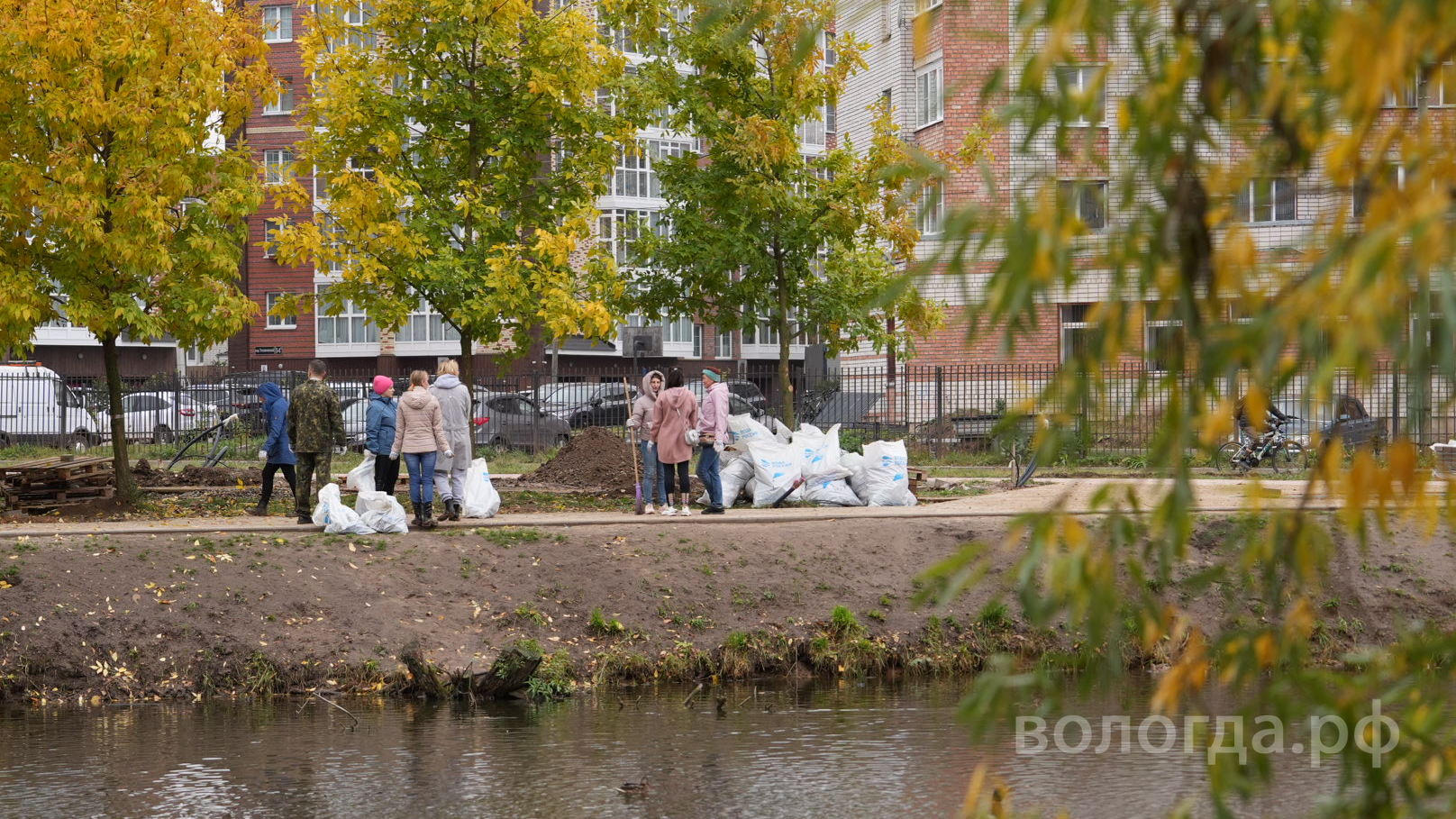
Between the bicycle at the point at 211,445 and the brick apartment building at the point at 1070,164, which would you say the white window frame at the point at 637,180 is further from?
the brick apartment building at the point at 1070,164

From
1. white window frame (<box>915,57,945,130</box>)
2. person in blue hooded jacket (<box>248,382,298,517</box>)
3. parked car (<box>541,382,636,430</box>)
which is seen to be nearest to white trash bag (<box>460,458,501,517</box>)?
person in blue hooded jacket (<box>248,382,298,517</box>)

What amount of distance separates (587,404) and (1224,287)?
3280 centimetres

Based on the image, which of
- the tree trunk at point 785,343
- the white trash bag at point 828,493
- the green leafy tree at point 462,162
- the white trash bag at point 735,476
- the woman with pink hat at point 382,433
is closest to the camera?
the woman with pink hat at point 382,433

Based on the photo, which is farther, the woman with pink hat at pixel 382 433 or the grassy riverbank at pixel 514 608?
the woman with pink hat at pixel 382 433

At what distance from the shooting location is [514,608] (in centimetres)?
1479

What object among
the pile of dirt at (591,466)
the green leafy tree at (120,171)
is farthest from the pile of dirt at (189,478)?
the pile of dirt at (591,466)

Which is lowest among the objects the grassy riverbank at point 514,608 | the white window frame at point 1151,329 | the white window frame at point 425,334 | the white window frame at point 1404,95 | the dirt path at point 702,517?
the grassy riverbank at point 514,608

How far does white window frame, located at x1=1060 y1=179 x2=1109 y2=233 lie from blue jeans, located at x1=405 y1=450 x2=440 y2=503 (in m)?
14.3

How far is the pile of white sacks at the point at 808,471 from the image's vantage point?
19.8 metres

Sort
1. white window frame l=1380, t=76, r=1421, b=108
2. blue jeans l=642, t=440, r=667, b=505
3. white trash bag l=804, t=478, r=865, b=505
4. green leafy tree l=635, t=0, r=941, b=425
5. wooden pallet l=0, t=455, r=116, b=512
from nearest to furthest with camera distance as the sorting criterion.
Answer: white window frame l=1380, t=76, r=1421, b=108 < blue jeans l=642, t=440, r=667, b=505 < wooden pallet l=0, t=455, r=116, b=512 < white trash bag l=804, t=478, r=865, b=505 < green leafy tree l=635, t=0, r=941, b=425

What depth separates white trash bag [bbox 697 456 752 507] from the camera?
65.3 ft

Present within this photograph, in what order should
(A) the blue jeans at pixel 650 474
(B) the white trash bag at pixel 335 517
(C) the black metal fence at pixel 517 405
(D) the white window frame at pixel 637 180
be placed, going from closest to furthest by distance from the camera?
(B) the white trash bag at pixel 335 517 → (A) the blue jeans at pixel 650 474 → (C) the black metal fence at pixel 517 405 → (D) the white window frame at pixel 637 180

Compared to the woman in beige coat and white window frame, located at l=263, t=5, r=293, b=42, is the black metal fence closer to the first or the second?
the woman in beige coat

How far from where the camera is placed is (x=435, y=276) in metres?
19.4
